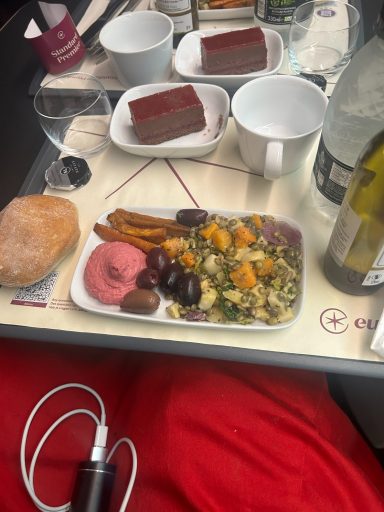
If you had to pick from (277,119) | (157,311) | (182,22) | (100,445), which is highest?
(182,22)

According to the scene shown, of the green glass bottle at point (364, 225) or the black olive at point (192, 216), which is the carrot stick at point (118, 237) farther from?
the green glass bottle at point (364, 225)

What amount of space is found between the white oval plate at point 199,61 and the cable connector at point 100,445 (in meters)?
0.65

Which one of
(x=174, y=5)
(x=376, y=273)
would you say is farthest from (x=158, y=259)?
(x=174, y=5)

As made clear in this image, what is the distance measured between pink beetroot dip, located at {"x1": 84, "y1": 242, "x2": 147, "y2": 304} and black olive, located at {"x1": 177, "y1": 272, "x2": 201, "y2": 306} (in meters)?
0.07

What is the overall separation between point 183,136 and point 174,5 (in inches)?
13.0

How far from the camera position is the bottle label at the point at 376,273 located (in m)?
0.45

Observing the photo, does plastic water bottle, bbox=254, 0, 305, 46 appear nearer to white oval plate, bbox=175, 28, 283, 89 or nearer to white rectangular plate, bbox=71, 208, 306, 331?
white oval plate, bbox=175, 28, 283, 89

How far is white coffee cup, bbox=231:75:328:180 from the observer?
607 millimetres

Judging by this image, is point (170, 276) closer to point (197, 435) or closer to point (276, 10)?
point (197, 435)

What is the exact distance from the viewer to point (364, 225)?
0.44m

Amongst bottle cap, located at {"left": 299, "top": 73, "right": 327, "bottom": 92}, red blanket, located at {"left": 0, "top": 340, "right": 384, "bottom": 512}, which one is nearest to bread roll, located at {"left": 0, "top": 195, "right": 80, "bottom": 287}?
red blanket, located at {"left": 0, "top": 340, "right": 384, "bottom": 512}

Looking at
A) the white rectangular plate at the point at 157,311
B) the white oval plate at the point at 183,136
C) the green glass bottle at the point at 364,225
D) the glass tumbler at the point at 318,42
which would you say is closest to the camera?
the green glass bottle at the point at 364,225

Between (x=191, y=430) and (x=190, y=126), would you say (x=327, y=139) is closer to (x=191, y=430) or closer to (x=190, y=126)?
(x=190, y=126)

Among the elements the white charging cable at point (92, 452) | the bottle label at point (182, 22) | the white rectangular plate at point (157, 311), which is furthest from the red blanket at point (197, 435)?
the bottle label at point (182, 22)
